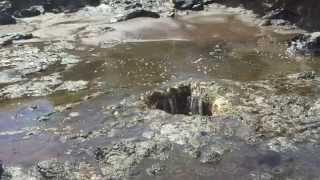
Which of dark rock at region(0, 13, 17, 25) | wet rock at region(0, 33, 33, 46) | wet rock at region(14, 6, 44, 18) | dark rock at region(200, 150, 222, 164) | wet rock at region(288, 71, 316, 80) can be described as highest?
dark rock at region(200, 150, 222, 164)

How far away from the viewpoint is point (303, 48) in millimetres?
18906

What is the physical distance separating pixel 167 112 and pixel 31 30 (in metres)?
15.7

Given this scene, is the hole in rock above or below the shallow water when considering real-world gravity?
above

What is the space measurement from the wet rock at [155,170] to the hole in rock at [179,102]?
340cm

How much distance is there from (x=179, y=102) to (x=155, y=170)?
4296 millimetres

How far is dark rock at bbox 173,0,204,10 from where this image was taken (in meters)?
29.3

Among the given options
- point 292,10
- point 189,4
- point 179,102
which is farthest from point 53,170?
point 189,4

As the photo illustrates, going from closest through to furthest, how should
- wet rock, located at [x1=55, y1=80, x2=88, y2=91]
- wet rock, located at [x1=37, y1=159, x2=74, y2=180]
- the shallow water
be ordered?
wet rock, located at [x1=37, y1=159, x2=74, y2=180]
the shallow water
wet rock, located at [x1=55, y1=80, x2=88, y2=91]

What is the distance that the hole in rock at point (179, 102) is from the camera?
539 inches

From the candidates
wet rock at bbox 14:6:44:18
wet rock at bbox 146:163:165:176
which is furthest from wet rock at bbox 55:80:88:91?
wet rock at bbox 14:6:44:18

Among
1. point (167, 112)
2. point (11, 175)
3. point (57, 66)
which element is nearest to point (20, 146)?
point (11, 175)

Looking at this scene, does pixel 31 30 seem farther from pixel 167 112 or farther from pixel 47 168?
pixel 47 168

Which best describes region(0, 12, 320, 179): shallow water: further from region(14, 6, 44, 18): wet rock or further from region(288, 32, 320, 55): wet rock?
region(14, 6, 44, 18): wet rock

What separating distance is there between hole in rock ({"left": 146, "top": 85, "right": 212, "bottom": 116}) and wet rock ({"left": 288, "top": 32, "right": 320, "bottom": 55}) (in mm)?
5600
